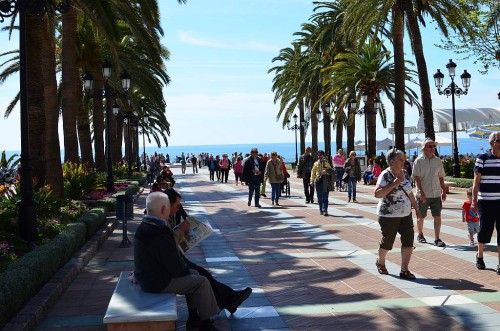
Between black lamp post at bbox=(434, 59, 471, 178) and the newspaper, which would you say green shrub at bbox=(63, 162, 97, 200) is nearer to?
the newspaper

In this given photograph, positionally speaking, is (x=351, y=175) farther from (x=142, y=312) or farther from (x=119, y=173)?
(x=119, y=173)

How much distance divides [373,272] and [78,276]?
3.97 metres

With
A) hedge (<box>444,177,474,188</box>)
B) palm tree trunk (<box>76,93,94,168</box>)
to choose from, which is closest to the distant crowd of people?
palm tree trunk (<box>76,93,94,168</box>)

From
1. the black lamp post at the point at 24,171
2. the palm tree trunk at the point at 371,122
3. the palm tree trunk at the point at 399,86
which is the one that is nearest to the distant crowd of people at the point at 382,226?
the black lamp post at the point at 24,171

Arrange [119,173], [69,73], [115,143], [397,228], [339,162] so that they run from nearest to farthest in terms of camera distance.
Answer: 1. [397,228]
2. [69,73]
3. [339,162]
4. [119,173]
5. [115,143]

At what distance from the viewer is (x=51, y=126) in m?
15.4

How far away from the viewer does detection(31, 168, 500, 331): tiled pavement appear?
588 centimetres

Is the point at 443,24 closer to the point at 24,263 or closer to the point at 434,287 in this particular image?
the point at 434,287

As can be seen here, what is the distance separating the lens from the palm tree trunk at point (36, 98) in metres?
13.4

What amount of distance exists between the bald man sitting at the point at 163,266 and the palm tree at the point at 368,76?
29172 millimetres

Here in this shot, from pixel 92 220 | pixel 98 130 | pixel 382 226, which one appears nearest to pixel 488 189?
pixel 382 226

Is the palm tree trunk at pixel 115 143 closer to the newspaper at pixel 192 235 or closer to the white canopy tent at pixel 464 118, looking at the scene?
the white canopy tent at pixel 464 118

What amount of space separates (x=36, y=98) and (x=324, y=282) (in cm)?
909

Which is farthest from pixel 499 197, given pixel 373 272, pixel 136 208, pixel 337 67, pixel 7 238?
pixel 337 67
